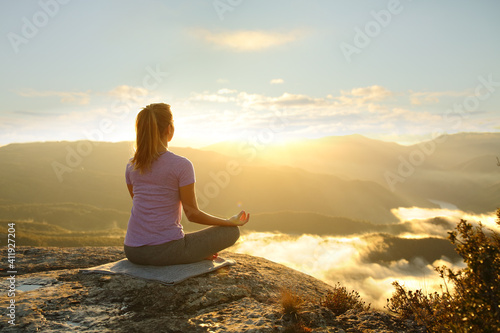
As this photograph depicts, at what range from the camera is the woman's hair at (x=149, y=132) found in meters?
6.37

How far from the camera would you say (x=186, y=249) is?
7.07 metres

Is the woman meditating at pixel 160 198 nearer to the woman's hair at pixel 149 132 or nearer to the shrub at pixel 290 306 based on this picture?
the woman's hair at pixel 149 132

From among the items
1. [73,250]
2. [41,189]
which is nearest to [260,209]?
[41,189]

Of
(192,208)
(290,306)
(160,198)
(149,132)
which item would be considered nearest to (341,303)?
(290,306)

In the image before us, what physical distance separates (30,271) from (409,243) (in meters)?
85.3

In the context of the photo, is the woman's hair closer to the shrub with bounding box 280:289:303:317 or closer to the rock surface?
the rock surface

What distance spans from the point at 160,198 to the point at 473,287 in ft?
18.5

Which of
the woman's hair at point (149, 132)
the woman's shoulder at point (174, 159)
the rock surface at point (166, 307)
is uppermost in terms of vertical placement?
the woman's hair at point (149, 132)

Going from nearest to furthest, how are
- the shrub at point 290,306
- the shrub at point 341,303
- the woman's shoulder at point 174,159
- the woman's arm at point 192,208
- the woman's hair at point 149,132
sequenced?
the shrub at point 290,306, the woman's hair at point 149,132, the woman's shoulder at point 174,159, the woman's arm at point 192,208, the shrub at point 341,303

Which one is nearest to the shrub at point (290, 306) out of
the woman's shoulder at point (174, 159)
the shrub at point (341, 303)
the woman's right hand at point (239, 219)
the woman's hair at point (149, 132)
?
the shrub at point (341, 303)

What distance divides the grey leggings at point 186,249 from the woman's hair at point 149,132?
178cm

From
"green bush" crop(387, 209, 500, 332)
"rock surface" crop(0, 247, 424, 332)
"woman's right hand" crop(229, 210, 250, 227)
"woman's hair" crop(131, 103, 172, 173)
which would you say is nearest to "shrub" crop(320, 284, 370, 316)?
"rock surface" crop(0, 247, 424, 332)

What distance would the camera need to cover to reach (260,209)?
139125 mm

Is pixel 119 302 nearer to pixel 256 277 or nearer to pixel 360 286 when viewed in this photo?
pixel 256 277
